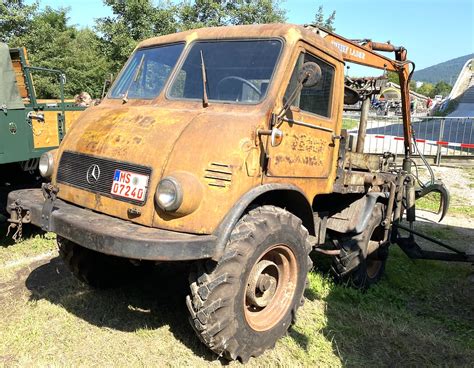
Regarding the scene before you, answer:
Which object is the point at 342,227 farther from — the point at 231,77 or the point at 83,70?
the point at 83,70

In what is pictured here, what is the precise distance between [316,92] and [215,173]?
1.55 metres

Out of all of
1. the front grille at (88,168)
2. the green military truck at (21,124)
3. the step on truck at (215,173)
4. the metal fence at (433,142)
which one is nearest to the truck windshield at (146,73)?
the step on truck at (215,173)

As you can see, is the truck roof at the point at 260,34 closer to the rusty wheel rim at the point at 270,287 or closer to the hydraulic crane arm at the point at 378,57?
the hydraulic crane arm at the point at 378,57

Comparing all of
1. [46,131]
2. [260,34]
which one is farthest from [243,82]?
[46,131]

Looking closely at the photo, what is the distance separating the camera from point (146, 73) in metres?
4.23

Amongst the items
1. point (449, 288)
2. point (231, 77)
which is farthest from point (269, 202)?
point (449, 288)

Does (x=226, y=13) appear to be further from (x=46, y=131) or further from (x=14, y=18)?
(x=46, y=131)

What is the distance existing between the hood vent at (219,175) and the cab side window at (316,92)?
93 cm

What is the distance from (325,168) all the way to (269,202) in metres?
0.79

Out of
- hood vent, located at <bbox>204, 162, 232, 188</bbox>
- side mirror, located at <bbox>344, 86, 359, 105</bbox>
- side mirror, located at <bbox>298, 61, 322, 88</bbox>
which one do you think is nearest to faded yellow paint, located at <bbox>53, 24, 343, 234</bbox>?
hood vent, located at <bbox>204, 162, 232, 188</bbox>

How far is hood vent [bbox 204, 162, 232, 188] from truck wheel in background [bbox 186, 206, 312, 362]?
1.16 feet

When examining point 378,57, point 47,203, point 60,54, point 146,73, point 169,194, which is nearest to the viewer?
point 169,194

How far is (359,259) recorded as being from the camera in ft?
16.1

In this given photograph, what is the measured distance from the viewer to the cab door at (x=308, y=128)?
3549 mm
